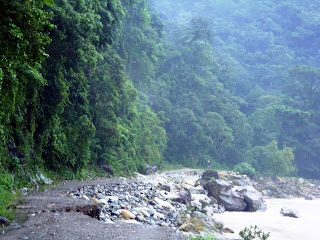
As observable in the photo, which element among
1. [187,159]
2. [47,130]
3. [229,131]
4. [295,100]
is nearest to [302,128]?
[295,100]

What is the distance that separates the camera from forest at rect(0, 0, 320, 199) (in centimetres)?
1382

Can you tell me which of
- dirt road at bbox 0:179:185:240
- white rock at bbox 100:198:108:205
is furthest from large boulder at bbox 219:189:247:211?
dirt road at bbox 0:179:185:240

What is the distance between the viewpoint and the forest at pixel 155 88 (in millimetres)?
13820

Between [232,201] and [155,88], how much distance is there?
34.3 m

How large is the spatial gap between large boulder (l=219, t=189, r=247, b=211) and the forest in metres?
8.08

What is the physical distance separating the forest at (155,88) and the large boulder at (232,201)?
808 centimetres

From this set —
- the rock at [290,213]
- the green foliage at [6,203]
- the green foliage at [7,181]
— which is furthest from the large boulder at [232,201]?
the green foliage at [6,203]

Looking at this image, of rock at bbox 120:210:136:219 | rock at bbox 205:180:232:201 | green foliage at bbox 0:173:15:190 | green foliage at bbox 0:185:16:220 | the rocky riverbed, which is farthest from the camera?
rock at bbox 205:180:232:201

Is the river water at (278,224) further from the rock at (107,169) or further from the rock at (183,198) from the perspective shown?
the rock at (107,169)

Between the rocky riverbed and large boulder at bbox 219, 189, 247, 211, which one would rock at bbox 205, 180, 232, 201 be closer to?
large boulder at bbox 219, 189, 247, 211

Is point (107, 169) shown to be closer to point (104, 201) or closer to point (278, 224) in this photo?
point (278, 224)

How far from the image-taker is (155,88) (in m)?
54.8

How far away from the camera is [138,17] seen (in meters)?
48.6

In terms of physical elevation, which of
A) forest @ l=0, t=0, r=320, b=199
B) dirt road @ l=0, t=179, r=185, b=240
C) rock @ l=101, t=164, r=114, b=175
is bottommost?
rock @ l=101, t=164, r=114, b=175
